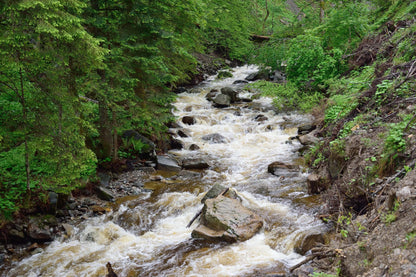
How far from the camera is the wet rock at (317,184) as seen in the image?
7.30 metres

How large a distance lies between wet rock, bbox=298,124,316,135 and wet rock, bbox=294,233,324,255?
8.04 metres

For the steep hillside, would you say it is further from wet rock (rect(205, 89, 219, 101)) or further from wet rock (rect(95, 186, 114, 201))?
wet rock (rect(205, 89, 219, 101))

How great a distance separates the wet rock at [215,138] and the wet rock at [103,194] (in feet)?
20.1

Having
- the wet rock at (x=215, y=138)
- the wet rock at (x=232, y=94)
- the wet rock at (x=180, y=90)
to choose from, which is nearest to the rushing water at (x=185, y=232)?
the wet rock at (x=215, y=138)

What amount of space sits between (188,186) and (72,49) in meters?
5.16

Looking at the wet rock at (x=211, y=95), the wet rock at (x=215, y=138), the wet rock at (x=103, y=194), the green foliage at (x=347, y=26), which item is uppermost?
the green foliage at (x=347, y=26)

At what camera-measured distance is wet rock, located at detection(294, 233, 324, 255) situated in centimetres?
539

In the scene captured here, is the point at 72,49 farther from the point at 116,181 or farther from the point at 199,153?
the point at 199,153

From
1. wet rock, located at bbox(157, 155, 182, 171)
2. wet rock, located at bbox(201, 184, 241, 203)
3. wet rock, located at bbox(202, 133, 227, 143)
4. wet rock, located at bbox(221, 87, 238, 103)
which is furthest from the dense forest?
wet rock, located at bbox(221, 87, 238, 103)

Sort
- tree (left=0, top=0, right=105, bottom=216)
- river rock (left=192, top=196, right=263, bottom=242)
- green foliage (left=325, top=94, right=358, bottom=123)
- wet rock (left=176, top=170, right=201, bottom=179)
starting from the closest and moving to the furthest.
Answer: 1. tree (left=0, top=0, right=105, bottom=216)
2. river rock (left=192, top=196, right=263, bottom=242)
3. green foliage (left=325, top=94, right=358, bottom=123)
4. wet rock (left=176, top=170, right=201, bottom=179)

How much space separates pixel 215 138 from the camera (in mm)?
13836

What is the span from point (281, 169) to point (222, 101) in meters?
9.08

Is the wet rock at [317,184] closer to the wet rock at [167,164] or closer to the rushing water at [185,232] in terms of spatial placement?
the rushing water at [185,232]

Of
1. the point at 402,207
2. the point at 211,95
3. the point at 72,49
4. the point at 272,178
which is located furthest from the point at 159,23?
the point at 211,95
